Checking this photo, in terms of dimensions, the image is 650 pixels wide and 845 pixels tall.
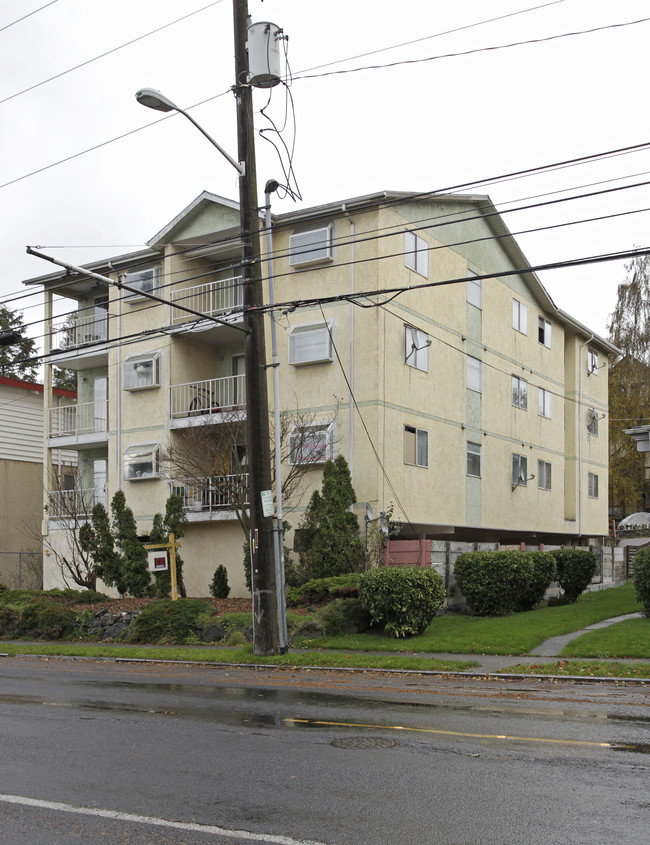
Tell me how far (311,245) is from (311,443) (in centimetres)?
556

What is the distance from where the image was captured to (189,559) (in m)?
27.9

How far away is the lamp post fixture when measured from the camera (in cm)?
1683

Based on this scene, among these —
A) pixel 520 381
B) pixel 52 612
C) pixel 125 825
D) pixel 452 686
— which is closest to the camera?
pixel 125 825

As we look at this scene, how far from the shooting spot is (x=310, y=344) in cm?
2539

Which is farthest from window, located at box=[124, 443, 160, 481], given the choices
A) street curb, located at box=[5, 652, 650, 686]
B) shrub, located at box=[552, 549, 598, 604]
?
shrub, located at box=[552, 549, 598, 604]

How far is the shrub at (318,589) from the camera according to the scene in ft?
69.8

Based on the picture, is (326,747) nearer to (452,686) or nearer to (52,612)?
(452,686)

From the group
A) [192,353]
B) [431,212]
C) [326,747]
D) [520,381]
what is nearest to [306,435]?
[192,353]

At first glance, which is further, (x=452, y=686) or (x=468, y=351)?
(x=468, y=351)

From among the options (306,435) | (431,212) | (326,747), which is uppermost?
(431,212)

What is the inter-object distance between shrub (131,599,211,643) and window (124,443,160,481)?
778 centimetres

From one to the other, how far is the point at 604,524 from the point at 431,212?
18697 mm

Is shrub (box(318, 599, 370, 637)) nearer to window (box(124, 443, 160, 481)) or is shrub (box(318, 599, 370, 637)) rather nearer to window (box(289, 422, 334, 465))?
window (box(289, 422, 334, 465))

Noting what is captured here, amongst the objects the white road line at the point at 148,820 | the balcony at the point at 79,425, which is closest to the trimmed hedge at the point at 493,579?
the balcony at the point at 79,425
